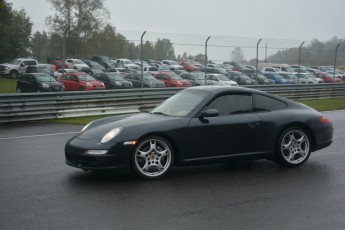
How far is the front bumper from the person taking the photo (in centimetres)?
712

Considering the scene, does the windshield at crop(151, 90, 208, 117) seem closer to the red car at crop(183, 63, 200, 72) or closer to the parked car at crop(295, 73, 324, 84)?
the red car at crop(183, 63, 200, 72)

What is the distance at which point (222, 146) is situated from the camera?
7.82m

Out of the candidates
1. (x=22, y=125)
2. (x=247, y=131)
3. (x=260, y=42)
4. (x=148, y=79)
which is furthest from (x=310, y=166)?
(x=148, y=79)

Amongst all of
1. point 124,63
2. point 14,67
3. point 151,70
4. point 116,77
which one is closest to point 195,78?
point 151,70

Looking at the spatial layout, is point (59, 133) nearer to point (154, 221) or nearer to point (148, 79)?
point (154, 221)

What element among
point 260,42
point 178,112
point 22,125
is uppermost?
point 260,42

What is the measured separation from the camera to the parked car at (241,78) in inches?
969

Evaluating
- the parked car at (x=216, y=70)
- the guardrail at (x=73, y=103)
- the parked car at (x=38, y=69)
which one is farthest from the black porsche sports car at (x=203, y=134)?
the parked car at (x=216, y=70)

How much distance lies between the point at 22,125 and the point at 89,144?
7.81m

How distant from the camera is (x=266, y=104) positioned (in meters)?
8.41

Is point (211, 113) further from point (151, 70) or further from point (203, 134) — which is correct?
point (151, 70)

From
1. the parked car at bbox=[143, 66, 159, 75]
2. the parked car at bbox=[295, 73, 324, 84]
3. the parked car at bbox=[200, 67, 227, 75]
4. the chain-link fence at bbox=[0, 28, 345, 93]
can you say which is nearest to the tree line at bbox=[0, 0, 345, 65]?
the chain-link fence at bbox=[0, 28, 345, 93]

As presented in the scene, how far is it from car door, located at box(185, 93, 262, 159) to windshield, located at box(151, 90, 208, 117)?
0.73 feet

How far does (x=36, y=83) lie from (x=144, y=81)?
11.0 m
